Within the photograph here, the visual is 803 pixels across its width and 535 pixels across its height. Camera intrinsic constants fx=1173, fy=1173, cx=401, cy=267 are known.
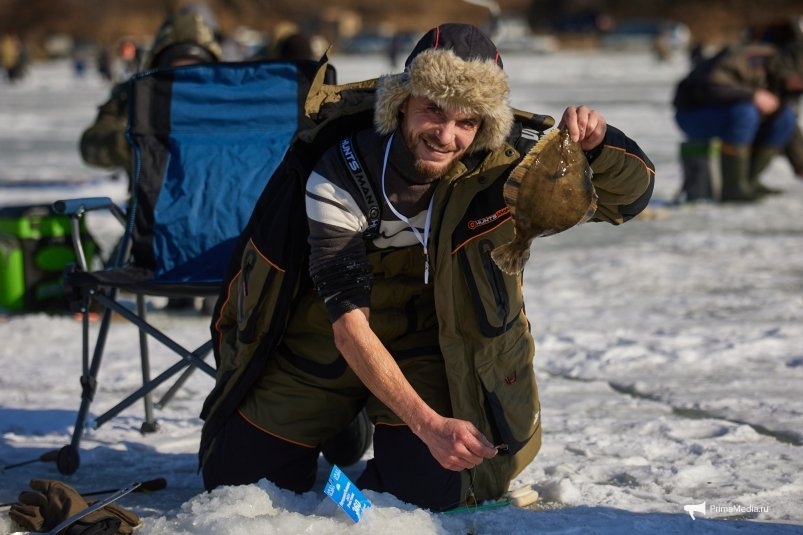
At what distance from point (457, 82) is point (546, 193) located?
0.37m

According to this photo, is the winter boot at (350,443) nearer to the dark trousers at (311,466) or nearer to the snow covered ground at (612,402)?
the snow covered ground at (612,402)

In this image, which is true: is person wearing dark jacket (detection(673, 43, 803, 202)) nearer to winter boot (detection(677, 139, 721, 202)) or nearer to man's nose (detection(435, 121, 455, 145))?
winter boot (detection(677, 139, 721, 202))

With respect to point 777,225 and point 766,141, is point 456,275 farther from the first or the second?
point 766,141

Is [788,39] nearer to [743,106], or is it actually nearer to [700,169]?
[743,106]

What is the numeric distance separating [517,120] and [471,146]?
24 centimetres

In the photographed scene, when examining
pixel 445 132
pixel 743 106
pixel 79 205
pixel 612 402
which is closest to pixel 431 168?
pixel 445 132

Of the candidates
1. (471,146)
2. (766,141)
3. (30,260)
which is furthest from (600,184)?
(766,141)

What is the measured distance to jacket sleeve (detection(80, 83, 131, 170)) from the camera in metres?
6.18

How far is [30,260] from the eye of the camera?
621 centimetres

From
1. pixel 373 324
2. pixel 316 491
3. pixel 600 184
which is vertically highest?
pixel 600 184

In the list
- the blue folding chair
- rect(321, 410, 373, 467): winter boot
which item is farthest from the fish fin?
the blue folding chair

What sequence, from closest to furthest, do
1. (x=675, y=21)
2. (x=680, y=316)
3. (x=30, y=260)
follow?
(x=680, y=316) < (x=30, y=260) < (x=675, y=21)

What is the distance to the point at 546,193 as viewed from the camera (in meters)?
2.83

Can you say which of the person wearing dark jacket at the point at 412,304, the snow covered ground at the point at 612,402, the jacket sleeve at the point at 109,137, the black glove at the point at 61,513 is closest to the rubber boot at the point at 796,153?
the snow covered ground at the point at 612,402
